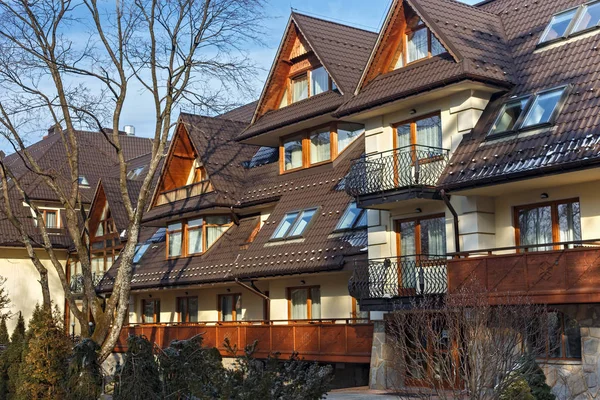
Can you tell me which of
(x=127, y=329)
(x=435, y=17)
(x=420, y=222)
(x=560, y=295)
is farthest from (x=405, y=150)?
(x=127, y=329)

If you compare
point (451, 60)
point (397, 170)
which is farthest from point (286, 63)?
point (451, 60)

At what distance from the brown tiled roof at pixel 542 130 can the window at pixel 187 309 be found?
15713mm

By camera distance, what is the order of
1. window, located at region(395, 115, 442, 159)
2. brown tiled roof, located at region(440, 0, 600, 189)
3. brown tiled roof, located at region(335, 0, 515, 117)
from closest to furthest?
brown tiled roof, located at region(440, 0, 600, 189) < brown tiled roof, located at region(335, 0, 515, 117) < window, located at region(395, 115, 442, 159)

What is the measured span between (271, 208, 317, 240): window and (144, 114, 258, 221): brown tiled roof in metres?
3.53

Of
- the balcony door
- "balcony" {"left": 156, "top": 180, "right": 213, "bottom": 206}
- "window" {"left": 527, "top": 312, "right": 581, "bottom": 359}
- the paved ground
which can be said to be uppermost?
"balcony" {"left": 156, "top": 180, "right": 213, "bottom": 206}

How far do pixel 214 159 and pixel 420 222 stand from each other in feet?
39.6

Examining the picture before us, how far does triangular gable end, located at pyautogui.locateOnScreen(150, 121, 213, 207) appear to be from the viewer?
33.1m

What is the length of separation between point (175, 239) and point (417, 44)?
1425cm

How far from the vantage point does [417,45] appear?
22094 mm

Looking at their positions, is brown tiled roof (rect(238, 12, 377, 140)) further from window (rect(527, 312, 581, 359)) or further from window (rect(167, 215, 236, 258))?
window (rect(527, 312, 581, 359))

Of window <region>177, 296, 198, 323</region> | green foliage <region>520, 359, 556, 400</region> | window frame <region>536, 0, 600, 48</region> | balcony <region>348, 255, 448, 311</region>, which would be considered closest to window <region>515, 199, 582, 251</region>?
balcony <region>348, 255, 448, 311</region>

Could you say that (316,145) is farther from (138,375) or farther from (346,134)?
(138,375)

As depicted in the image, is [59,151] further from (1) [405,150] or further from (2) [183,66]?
(1) [405,150]

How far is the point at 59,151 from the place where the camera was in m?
50.7
